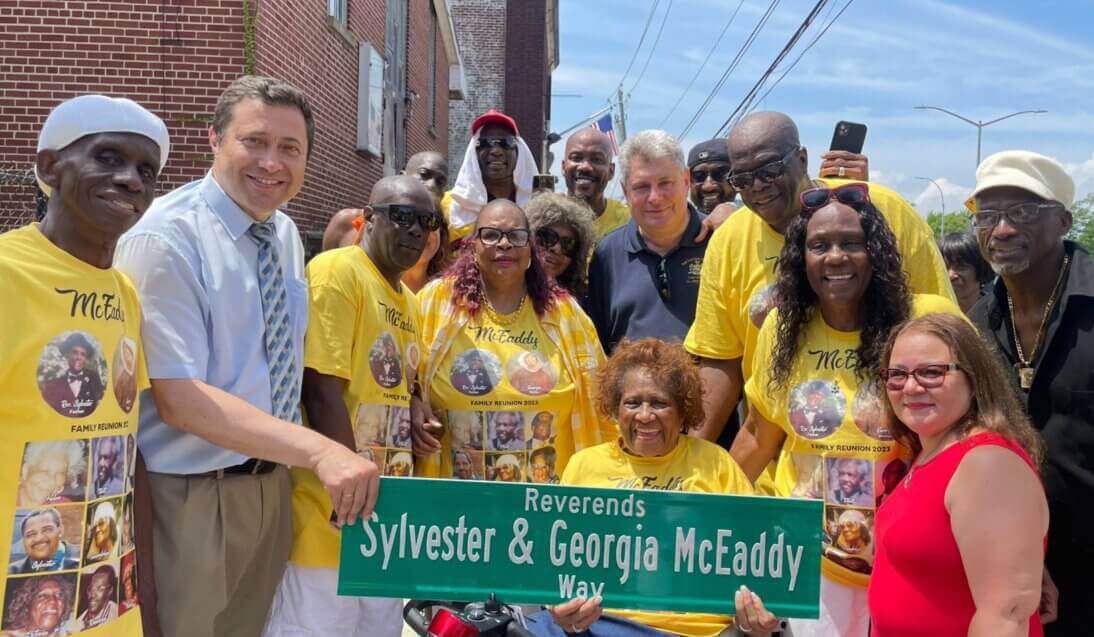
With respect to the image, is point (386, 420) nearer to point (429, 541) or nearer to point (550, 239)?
point (429, 541)

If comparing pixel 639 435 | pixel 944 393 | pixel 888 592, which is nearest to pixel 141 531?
pixel 639 435

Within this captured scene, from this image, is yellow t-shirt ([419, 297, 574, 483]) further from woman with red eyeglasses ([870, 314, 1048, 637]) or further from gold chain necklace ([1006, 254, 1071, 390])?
gold chain necklace ([1006, 254, 1071, 390])

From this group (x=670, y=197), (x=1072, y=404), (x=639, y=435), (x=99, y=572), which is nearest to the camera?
(x=99, y=572)

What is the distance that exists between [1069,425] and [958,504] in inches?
40.5

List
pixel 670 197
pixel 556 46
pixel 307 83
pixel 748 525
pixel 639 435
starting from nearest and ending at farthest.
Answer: pixel 748 525, pixel 639 435, pixel 670 197, pixel 307 83, pixel 556 46

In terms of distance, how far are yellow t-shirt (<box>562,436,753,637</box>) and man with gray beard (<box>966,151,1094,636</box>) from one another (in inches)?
41.1

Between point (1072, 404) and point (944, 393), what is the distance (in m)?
0.90

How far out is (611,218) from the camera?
227 inches

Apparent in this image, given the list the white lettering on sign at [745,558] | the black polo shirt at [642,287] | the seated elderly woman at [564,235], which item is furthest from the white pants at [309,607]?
the seated elderly woman at [564,235]

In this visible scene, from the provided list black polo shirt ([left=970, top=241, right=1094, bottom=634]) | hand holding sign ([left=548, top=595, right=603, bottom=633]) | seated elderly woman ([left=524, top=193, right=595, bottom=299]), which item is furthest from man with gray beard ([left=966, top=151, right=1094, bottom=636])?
seated elderly woman ([left=524, top=193, right=595, bottom=299])

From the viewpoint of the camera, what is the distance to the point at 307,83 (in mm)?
10195

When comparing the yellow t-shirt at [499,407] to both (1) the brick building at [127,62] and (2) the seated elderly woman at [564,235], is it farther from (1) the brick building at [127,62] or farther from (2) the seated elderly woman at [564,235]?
(1) the brick building at [127,62]

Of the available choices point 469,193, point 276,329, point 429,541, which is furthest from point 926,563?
point 469,193

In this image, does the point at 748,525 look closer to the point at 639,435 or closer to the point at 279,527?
the point at 639,435
